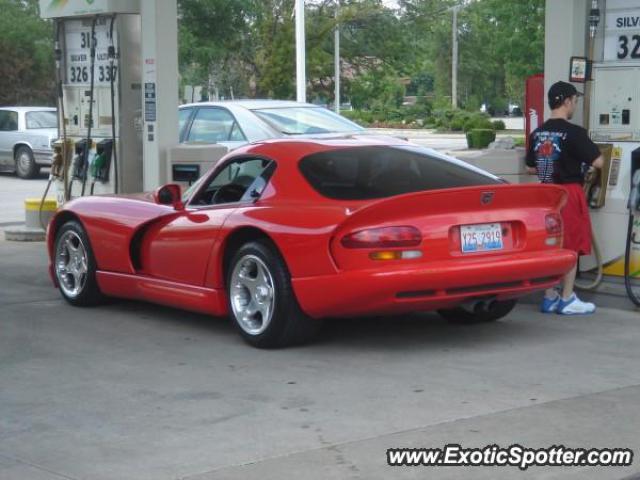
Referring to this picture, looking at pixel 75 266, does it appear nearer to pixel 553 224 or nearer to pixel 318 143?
pixel 318 143

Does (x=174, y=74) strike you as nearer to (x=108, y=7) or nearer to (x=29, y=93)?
(x=108, y=7)

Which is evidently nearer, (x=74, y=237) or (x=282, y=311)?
(x=282, y=311)

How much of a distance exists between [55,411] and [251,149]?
9.14ft

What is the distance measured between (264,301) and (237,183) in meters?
1.07

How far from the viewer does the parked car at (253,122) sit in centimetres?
1429

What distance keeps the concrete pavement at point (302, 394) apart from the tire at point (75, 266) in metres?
0.30

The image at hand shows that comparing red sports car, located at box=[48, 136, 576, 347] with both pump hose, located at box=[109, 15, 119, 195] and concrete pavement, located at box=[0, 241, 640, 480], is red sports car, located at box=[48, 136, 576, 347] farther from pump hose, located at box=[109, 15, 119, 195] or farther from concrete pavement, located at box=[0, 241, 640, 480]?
pump hose, located at box=[109, 15, 119, 195]

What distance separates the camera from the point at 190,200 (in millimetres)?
8594

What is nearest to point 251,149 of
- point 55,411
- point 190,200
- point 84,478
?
point 190,200

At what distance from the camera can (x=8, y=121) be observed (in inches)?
1123

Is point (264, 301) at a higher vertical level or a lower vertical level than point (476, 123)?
lower

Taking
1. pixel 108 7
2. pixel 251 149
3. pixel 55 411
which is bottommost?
pixel 55 411

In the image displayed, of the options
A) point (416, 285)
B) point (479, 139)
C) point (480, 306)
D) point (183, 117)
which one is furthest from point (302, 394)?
point (479, 139)

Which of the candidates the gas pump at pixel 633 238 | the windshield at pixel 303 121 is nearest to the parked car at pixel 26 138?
the windshield at pixel 303 121
